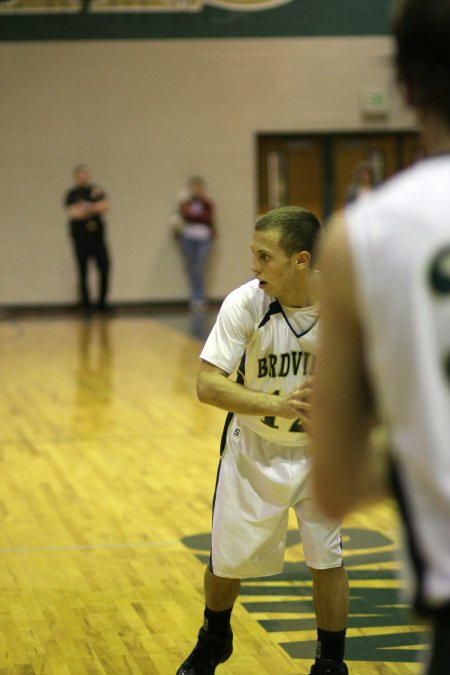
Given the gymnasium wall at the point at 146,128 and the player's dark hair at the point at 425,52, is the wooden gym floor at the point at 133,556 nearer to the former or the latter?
the player's dark hair at the point at 425,52

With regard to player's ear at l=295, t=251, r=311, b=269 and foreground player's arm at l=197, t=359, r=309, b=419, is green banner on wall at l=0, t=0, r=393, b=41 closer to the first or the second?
player's ear at l=295, t=251, r=311, b=269

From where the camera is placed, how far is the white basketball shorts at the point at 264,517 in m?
3.33

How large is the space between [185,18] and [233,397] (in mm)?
14462

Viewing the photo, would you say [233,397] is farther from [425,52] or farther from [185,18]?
[185,18]

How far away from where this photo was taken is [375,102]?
17.4 m

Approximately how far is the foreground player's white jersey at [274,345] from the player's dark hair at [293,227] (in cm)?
16

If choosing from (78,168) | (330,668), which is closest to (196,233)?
(78,168)

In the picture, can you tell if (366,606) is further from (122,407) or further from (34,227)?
(34,227)

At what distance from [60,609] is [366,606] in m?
1.18

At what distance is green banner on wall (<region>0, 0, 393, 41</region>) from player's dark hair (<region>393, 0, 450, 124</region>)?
1588 cm

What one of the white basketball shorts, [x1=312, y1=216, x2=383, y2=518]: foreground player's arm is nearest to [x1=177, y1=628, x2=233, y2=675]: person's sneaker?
the white basketball shorts

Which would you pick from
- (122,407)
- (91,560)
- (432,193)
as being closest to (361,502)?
(432,193)

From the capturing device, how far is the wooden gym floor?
12.7 ft

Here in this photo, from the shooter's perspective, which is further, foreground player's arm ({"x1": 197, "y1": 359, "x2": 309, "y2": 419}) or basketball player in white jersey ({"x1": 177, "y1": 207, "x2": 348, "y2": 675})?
basketball player in white jersey ({"x1": 177, "y1": 207, "x2": 348, "y2": 675})
